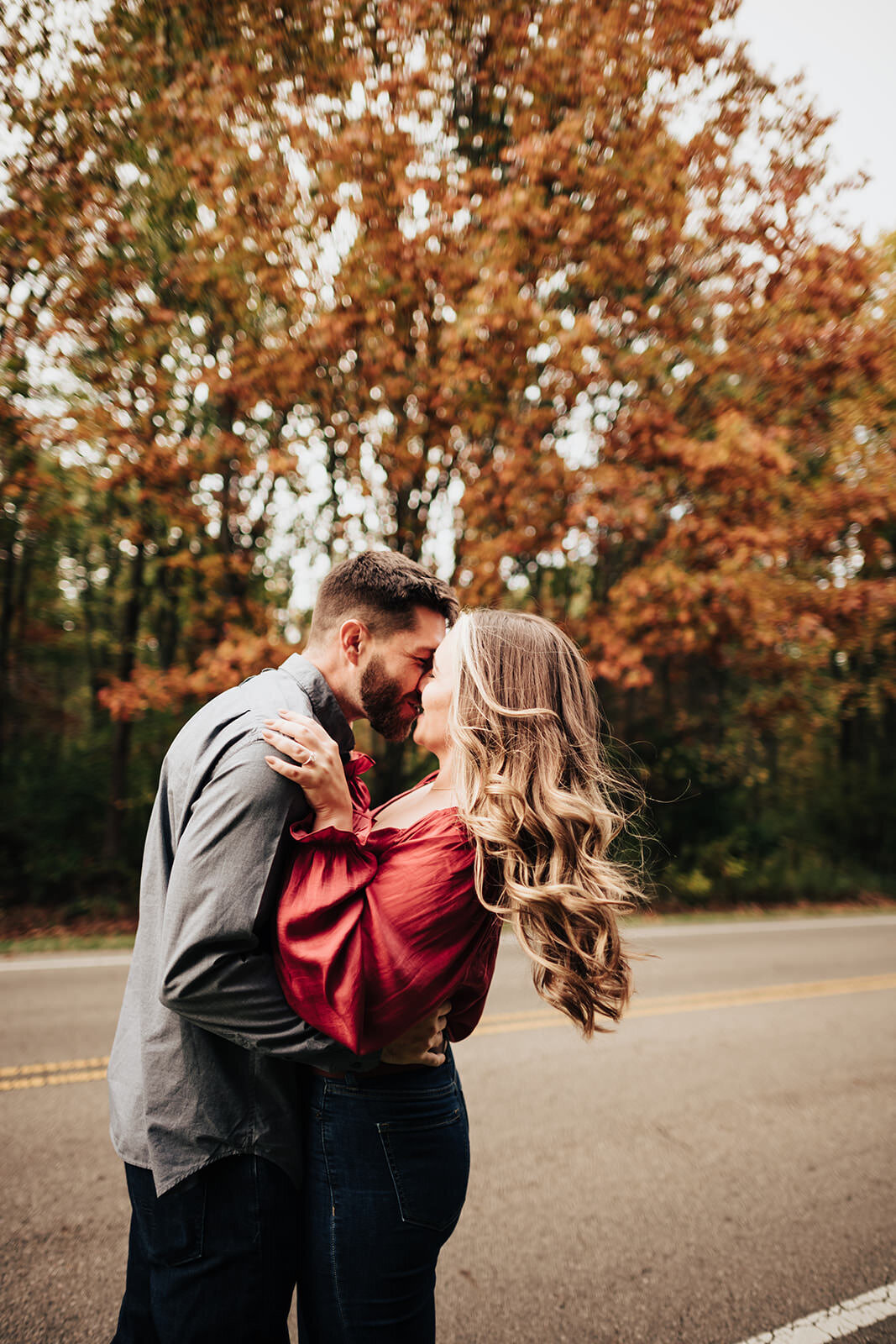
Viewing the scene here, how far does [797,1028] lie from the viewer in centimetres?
659

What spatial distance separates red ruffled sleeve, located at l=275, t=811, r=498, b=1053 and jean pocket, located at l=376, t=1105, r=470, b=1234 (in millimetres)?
288

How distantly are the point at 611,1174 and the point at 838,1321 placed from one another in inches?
47.1

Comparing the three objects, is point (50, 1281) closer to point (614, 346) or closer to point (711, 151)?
point (614, 346)

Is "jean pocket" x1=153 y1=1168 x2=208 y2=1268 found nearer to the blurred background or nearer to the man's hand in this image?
the man's hand

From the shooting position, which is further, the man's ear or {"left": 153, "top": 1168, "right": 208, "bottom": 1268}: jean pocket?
the man's ear

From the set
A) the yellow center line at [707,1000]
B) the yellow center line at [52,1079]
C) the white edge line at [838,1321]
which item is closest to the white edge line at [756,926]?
the yellow center line at [707,1000]

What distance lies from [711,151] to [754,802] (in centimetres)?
1258

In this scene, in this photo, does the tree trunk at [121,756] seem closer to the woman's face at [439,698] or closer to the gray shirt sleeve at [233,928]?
the woman's face at [439,698]

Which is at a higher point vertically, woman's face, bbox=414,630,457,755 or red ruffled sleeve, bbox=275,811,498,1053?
woman's face, bbox=414,630,457,755

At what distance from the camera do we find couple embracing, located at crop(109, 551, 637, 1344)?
1.42m

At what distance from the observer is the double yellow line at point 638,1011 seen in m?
4.84

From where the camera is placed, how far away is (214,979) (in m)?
1.40

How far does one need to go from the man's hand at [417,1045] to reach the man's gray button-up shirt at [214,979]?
0.38 feet

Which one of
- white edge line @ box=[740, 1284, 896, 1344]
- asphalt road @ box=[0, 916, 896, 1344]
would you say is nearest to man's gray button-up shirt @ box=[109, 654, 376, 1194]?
asphalt road @ box=[0, 916, 896, 1344]
